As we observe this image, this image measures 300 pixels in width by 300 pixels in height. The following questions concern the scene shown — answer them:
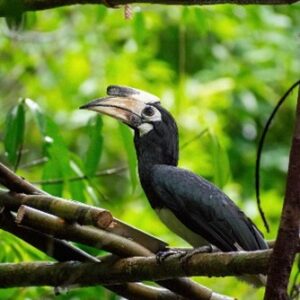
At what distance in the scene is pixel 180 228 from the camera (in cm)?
221

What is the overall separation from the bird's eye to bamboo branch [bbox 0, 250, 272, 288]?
674 mm

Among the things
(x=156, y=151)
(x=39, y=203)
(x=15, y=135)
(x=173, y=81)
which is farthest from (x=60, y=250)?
(x=173, y=81)

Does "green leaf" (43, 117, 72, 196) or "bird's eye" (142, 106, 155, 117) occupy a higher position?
"bird's eye" (142, 106, 155, 117)

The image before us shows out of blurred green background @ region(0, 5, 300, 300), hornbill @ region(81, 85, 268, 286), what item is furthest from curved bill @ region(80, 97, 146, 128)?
blurred green background @ region(0, 5, 300, 300)

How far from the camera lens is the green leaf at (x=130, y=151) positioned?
2.31m

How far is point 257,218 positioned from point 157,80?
34.4 inches

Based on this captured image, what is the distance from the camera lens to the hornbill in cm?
208

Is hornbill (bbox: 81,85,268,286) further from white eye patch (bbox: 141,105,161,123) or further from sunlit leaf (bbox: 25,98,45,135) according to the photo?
sunlit leaf (bbox: 25,98,45,135)

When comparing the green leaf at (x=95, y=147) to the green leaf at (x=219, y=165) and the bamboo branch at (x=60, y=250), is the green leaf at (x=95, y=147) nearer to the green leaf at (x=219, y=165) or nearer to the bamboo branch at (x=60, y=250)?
the green leaf at (x=219, y=165)

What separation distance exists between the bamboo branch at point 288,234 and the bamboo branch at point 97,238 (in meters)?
0.54

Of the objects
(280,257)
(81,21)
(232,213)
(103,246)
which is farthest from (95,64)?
(280,257)

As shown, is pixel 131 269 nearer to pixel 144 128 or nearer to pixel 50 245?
pixel 50 245

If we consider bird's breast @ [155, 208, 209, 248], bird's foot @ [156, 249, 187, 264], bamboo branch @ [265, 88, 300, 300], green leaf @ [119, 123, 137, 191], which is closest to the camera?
bamboo branch @ [265, 88, 300, 300]

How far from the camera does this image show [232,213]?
213 cm
